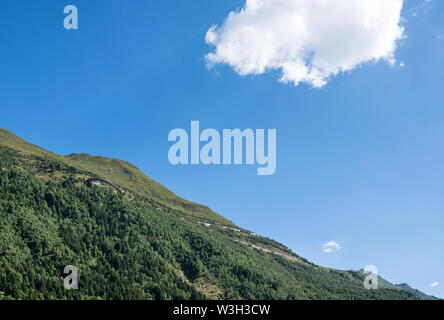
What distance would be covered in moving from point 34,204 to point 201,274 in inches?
3658

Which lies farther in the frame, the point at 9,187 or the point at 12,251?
the point at 9,187

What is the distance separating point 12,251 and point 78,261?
26.4 metres
